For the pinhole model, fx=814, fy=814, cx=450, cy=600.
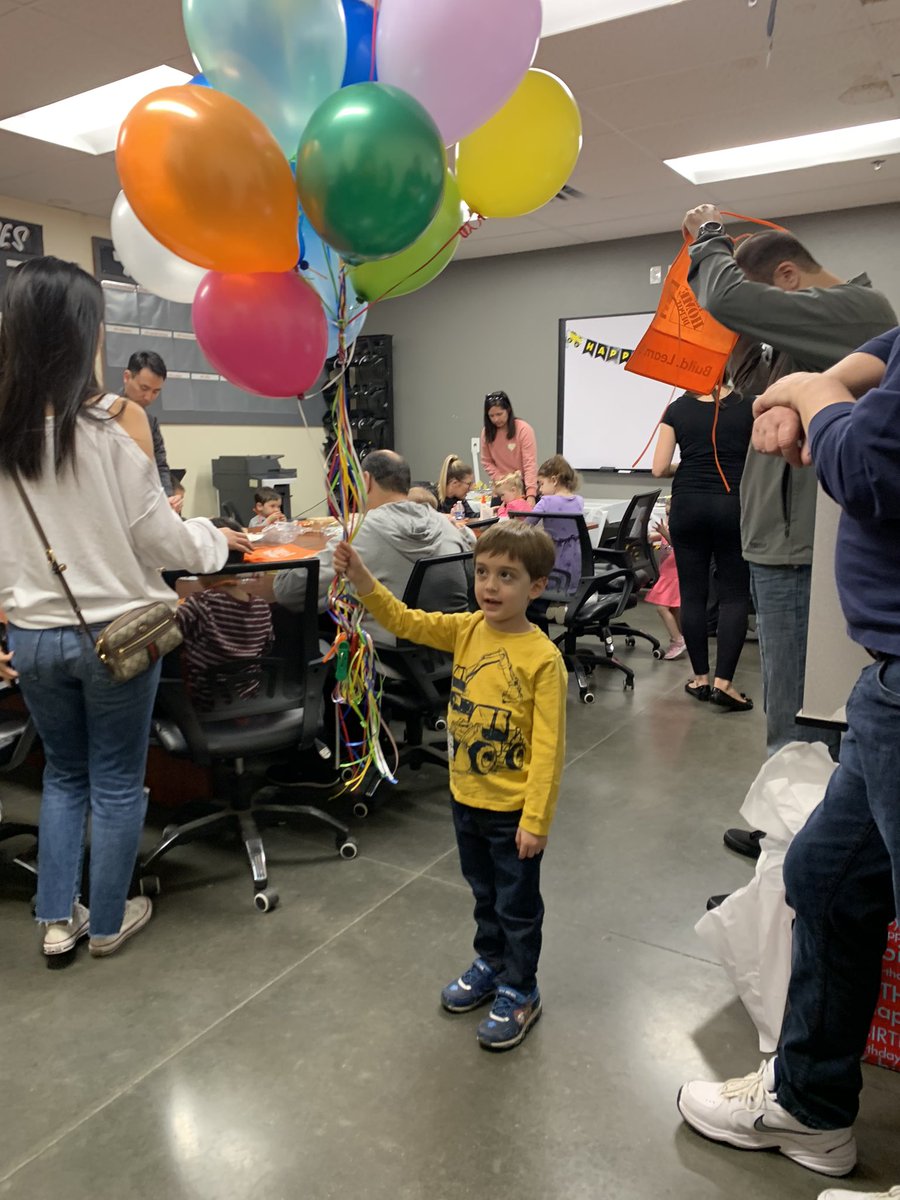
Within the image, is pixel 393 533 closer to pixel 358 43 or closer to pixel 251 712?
pixel 251 712

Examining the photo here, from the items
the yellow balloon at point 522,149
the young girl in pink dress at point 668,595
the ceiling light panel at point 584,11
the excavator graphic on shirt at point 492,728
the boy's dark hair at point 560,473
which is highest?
the ceiling light panel at point 584,11

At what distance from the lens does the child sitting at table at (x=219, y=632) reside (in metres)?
2.02

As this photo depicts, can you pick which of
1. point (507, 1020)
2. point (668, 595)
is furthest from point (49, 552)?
point (668, 595)

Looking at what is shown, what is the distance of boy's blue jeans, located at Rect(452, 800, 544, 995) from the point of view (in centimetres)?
154

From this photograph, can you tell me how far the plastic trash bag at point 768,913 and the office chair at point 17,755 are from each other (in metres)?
1.69

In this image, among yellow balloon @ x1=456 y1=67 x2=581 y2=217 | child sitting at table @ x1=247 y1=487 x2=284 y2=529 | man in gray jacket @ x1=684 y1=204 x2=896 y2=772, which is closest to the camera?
man in gray jacket @ x1=684 y1=204 x2=896 y2=772

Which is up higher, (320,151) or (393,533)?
(320,151)

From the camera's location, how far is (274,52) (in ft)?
4.81

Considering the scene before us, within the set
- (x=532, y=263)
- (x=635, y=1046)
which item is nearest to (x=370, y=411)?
(x=532, y=263)

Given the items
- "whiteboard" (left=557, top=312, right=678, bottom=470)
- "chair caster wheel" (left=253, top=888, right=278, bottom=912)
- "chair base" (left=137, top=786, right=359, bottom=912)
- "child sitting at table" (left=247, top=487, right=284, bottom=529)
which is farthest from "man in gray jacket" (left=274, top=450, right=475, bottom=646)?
"whiteboard" (left=557, top=312, right=678, bottom=470)

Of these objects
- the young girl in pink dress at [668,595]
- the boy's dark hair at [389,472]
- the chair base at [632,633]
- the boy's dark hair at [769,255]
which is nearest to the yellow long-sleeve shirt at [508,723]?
the boy's dark hair at [769,255]

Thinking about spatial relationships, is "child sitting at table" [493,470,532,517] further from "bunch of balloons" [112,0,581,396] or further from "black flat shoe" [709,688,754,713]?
"bunch of balloons" [112,0,581,396]

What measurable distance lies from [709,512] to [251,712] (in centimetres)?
208

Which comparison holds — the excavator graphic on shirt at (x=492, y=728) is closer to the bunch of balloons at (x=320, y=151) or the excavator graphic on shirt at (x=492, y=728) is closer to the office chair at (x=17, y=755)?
the bunch of balloons at (x=320, y=151)
